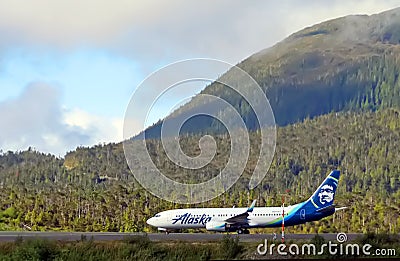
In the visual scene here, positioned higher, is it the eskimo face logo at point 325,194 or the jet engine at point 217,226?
the eskimo face logo at point 325,194

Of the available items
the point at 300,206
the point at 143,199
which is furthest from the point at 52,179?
the point at 300,206

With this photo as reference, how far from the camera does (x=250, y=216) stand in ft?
155

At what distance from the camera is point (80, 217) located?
64188 mm

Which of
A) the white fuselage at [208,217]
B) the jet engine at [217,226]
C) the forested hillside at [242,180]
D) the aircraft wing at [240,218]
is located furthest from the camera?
the forested hillside at [242,180]

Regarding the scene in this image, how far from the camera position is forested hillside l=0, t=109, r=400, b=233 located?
63375mm

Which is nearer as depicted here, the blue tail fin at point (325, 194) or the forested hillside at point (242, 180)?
the blue tail fin at point (325, 194)

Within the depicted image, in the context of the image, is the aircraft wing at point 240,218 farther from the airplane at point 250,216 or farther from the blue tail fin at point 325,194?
the blue tail fin at point 325,194

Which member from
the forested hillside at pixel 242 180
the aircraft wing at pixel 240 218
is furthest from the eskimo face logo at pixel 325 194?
the forested hillside at pixel 242 180

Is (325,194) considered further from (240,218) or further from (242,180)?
(242,180)

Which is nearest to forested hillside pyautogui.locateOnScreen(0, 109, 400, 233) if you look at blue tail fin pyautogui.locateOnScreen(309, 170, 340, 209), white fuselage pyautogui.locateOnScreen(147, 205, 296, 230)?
white fuselage pyautogui.locateOnScreen(147, 205, 296, 230)

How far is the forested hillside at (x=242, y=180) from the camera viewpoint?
63.4m

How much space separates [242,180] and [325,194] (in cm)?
5018

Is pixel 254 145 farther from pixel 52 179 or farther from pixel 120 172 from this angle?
pixel 52 179

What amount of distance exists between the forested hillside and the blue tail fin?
11.8m
